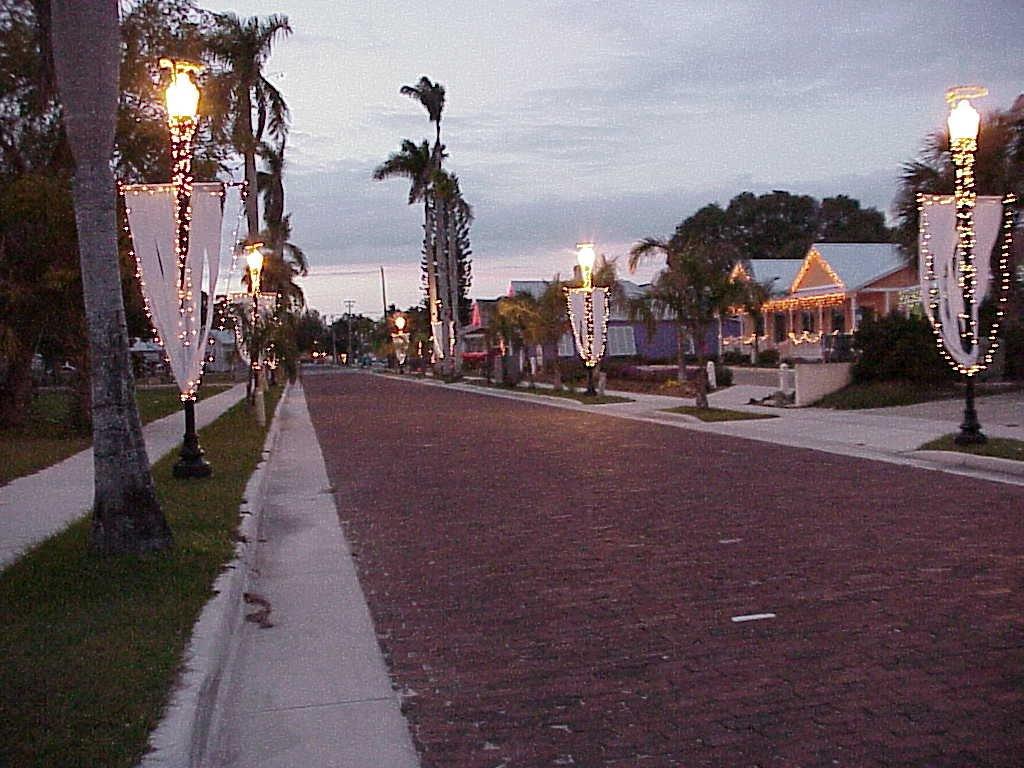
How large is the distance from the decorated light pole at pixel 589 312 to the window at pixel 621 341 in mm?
27693

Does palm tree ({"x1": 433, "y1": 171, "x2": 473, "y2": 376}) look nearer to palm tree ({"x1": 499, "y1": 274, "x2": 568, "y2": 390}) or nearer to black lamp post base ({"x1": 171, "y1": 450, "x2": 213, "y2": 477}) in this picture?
palm tree ({"x1": 499, "y1": 274, "x2": 568, "y2": 390})

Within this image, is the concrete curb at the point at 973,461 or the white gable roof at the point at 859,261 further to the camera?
the white gable roof at the point at 859,261

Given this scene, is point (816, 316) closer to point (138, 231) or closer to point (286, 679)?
point (138, 231)

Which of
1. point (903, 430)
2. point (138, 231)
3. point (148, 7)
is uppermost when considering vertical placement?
point (148, 7)

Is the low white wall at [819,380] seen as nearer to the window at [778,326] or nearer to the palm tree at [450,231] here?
the window at [778,326]

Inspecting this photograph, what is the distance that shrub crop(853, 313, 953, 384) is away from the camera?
2716cm

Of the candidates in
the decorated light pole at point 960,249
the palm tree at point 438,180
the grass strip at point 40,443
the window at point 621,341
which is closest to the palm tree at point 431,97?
the palm tree at point 438,180

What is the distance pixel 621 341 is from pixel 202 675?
60287mm

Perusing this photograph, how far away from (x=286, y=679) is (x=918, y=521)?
6.92 m

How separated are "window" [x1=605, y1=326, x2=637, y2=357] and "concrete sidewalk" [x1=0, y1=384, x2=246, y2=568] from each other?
45218 mm

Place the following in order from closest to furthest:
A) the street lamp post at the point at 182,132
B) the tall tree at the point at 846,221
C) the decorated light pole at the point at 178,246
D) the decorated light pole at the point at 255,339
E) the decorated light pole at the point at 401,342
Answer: the decorated light pole at the point at 178,246, the street lamp post at the point at 182,132, the decorated light pole at the point at 255,339, the tall tree at the point at 846,221, the decorated light pole at the point at 401,342

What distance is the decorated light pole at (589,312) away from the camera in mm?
35438

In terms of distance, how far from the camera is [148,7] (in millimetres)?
23000

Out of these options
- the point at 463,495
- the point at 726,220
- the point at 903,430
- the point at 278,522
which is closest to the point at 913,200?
the point at 903,430
